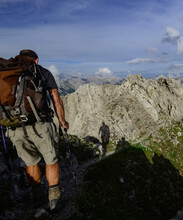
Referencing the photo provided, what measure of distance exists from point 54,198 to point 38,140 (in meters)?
2.91

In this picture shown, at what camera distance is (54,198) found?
8617 millimetres

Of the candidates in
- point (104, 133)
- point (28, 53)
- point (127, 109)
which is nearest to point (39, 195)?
point (28, 53)

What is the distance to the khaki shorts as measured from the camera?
308 inches

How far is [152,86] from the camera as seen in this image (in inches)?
1896

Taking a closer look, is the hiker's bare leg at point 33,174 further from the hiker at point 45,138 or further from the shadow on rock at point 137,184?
the shadow on rock at point 137,184

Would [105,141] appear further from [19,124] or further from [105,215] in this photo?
[19,124]

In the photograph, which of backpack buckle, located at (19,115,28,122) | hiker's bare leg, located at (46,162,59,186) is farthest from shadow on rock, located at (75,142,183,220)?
backpack buckle, located at (19,115,28,122)

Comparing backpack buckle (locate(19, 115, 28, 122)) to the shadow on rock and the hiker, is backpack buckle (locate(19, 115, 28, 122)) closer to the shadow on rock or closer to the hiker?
the hiker

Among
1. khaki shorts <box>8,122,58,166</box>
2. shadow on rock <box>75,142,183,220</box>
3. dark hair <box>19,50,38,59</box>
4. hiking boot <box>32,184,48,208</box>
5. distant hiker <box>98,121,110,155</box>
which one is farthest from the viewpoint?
distant hiker <box>98,121,110,155</box>

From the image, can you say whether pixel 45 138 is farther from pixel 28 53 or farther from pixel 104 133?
pixel 104 133

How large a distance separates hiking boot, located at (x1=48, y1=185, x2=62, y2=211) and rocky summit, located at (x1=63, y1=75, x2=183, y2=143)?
29135 mm

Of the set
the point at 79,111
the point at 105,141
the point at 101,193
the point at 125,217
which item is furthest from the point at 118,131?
the point at 125,217

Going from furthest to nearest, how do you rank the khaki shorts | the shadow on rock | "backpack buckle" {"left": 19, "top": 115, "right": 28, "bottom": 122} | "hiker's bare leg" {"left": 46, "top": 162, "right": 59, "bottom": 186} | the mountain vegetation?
the shadow on rock < the mountain vegetation < "hiker's bare leg" {"left": 46, "top": 162, "right": 59, "bottom": 186} < the khaki shorts < "backpack buckle" {"left": 19, "top": 115, "right": 28, "bottom": 122}

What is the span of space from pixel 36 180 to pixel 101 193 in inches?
310
